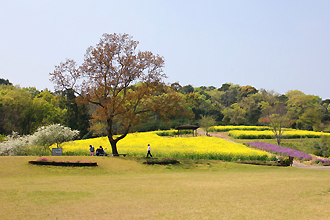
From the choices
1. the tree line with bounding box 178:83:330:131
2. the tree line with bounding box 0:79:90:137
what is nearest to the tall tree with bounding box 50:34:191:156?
the tree line with bounding box 0:79:90:137

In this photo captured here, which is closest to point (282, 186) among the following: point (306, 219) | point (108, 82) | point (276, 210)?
point (276, 210)

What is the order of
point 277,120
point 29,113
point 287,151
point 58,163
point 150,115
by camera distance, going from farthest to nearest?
point 150,115 → point 277,120 → point 29,113 → point 287,151 → point 58,163

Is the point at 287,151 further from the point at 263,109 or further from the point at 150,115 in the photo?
the point at 263,109

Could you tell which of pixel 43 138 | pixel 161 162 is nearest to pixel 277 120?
pixel 161 162

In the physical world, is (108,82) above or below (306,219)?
above

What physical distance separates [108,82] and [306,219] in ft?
71.4

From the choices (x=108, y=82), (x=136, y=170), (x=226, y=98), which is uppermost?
(x=226, y=98)

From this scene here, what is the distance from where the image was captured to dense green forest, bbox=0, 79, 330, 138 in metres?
58.5

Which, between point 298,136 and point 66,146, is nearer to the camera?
point 66,146

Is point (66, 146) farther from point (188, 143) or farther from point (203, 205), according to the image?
point (203, 205)

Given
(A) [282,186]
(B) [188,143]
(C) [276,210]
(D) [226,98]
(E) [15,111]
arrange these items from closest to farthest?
(C) [276,210] → (A) [282,186] → (B) [188,143] → (E) [15,111] → (D) [226,98]

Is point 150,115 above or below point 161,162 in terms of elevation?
above

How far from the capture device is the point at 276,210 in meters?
9.02

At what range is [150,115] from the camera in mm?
82188
